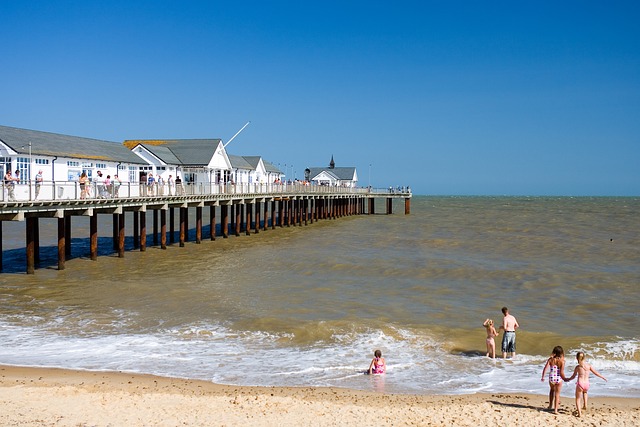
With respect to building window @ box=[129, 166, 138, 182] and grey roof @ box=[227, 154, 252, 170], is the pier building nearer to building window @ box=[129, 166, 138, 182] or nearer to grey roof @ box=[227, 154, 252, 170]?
building window @ box=[129, 166, 138, 182]

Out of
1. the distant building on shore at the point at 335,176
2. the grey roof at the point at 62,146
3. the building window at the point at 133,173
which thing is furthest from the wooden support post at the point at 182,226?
the distant building on shore at the point at 335,176

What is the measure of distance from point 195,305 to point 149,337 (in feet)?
13.2

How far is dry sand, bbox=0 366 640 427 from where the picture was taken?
383 inches

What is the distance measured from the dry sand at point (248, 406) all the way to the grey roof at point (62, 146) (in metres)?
16.8

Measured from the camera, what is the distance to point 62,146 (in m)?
29.6

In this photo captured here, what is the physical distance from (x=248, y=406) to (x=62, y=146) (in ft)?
75.8

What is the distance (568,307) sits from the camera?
2011cm

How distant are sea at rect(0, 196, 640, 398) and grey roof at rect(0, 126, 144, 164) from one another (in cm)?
489

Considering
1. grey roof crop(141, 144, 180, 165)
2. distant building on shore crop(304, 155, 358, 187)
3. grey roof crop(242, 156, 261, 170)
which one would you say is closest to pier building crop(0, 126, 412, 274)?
grey roof crop(141, 144, 180, 165)

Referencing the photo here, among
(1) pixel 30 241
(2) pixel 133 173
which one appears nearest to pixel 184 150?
(2) pixel 133 173

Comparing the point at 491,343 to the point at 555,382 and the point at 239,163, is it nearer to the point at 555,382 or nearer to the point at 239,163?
the point at 555,382

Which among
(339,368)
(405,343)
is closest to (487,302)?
(405,343)

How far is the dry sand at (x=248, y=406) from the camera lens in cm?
973

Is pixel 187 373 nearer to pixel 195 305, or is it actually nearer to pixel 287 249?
pixel 195 305
